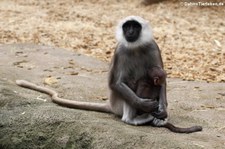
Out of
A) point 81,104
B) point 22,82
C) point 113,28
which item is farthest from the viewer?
point 113,28

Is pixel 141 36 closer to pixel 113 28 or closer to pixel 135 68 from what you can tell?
pixel 135 68

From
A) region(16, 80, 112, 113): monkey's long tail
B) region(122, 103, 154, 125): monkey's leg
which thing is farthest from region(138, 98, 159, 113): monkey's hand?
region(16, 80, 112, 113): monkey's long tail

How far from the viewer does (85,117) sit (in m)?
5.04

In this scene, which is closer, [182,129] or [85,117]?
[182,129]

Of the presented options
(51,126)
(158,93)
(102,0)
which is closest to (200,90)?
(158,93)

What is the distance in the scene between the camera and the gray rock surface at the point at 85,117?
448 cm

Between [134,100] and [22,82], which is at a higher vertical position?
[134,100]

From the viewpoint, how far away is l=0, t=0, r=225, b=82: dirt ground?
9.88 metres

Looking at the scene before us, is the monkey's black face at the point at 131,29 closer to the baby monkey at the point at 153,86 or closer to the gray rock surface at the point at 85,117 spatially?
the baby monkey at the point at 153,86

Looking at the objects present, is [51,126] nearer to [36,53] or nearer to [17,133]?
[17,133]

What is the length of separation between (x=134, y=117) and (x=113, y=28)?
7872mm

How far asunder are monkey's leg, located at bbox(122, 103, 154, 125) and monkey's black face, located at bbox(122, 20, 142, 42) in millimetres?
700

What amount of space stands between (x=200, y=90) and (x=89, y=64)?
234 centimetres

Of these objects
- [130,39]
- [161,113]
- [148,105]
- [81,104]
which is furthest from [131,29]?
[81,104]
